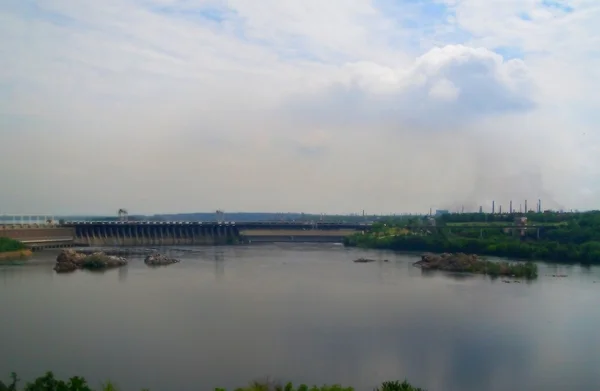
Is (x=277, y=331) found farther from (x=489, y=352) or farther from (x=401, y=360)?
(x=489, y=352)

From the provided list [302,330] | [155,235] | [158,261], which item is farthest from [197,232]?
[302,330]

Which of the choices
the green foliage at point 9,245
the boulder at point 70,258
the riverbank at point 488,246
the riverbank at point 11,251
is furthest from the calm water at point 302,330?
the green foliage at point 9,245

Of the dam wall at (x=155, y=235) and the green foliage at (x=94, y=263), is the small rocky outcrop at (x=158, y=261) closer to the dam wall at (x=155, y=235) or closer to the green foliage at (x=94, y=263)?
the green foliage at (x=94, y=263)

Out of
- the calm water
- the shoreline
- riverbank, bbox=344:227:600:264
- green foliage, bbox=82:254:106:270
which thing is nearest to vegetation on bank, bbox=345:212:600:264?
riverbank, bbox=344:227:600:264

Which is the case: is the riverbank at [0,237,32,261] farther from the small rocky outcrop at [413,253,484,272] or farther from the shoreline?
the small rocky outcrop at [413,253,484,272]

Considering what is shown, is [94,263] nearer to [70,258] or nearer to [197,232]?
[70,258]

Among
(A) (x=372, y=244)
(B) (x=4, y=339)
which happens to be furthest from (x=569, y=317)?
→ (A) (x=372, y=244)
